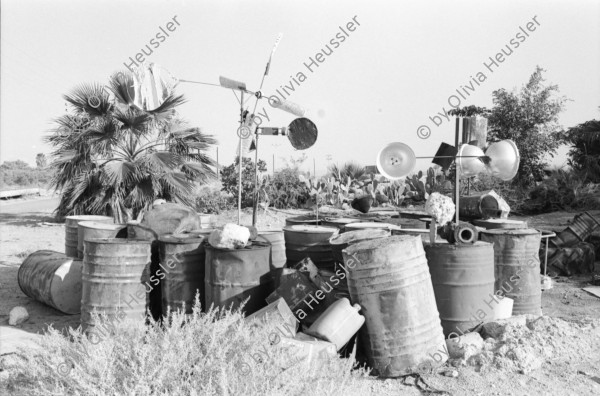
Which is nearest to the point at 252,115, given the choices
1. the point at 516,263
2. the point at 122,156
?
the point at 516,263

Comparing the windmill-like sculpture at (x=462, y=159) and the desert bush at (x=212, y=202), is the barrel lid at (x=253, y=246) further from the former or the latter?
the desert bush at (x=212, y=202)

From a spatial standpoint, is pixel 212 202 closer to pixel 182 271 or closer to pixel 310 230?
pixel 310 230

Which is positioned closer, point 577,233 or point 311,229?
point 311,229

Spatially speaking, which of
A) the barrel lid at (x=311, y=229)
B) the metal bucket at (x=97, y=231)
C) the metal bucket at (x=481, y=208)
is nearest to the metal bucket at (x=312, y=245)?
the barrel lid at (x=311, y=229)

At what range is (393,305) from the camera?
454cm

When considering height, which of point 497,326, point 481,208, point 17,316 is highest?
point 481,208

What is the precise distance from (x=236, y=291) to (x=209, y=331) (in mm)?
1564

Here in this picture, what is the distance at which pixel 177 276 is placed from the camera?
5.52 meters

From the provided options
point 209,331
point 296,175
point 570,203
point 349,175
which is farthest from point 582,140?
point 209,331

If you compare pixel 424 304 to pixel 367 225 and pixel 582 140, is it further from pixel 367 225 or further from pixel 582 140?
pixel 582 140

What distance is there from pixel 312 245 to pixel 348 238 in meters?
0.61

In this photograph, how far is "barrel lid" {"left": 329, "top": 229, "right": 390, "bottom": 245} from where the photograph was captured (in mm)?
5387

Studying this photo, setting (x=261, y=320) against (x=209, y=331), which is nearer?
(x=209, y=331)

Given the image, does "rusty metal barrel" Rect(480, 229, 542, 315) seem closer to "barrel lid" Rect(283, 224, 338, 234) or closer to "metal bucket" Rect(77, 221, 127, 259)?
"barrel lid" Rect(283, 224, 338, 234)
